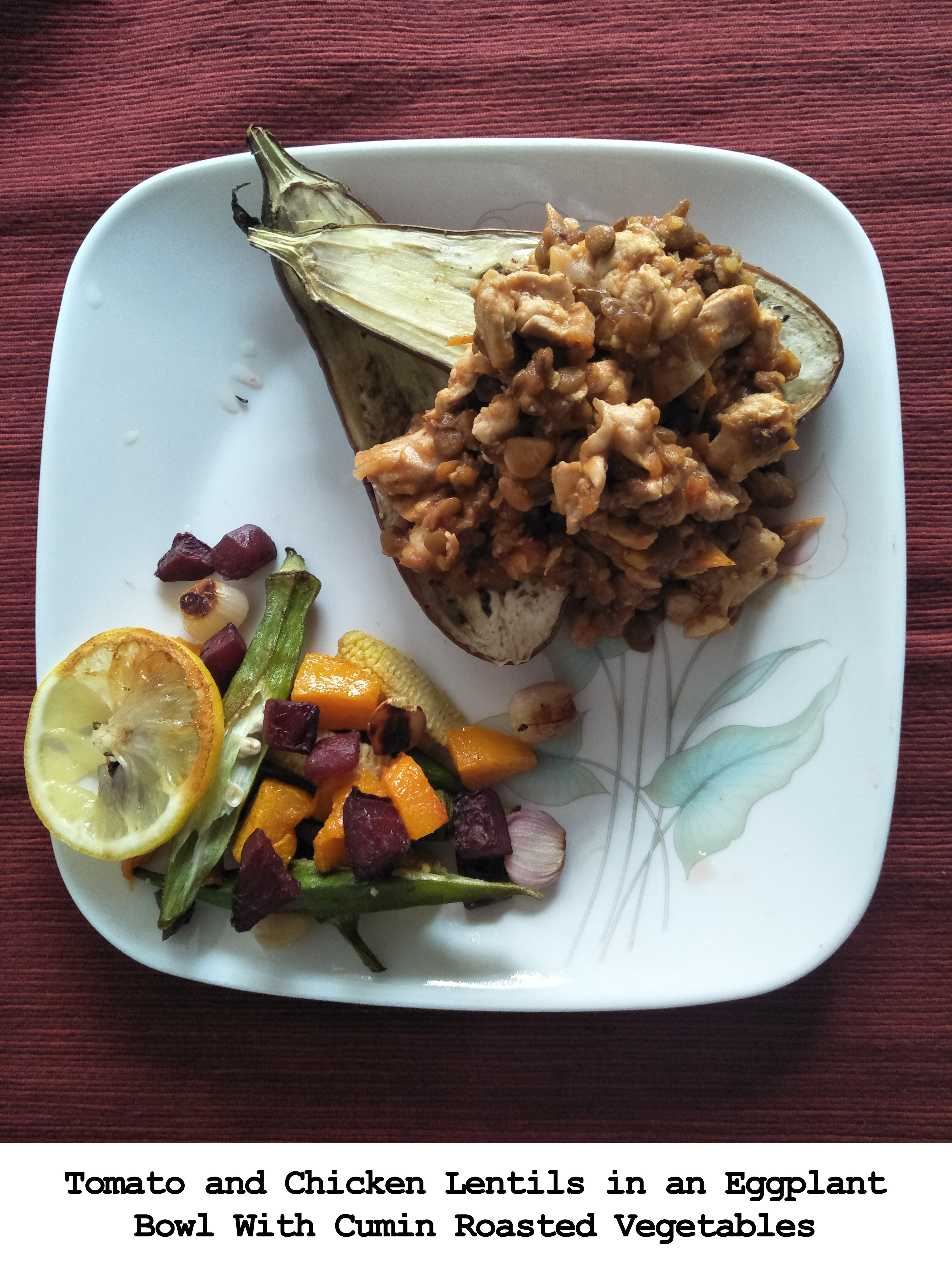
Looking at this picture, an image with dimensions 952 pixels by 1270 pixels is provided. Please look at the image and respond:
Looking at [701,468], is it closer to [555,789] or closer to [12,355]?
[555,789]

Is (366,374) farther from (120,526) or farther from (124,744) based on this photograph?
(124,744)

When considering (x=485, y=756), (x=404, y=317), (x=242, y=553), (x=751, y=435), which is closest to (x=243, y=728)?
(x=242, y=553)

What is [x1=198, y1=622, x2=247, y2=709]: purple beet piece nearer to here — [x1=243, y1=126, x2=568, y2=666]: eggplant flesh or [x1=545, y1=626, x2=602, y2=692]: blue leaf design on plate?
[x1=243, y1=126, x2=568, y2=666]: eggplant flesh

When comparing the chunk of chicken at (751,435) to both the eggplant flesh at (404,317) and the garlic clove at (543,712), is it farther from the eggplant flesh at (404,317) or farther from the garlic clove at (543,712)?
the garlic clove at (543,712)

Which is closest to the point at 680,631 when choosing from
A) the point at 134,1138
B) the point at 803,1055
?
the point at 803,1055

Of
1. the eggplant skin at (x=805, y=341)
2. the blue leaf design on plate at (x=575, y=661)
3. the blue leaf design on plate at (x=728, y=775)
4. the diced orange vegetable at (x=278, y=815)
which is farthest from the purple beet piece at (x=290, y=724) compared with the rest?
the eggplant skin at (x=805, y=341)
